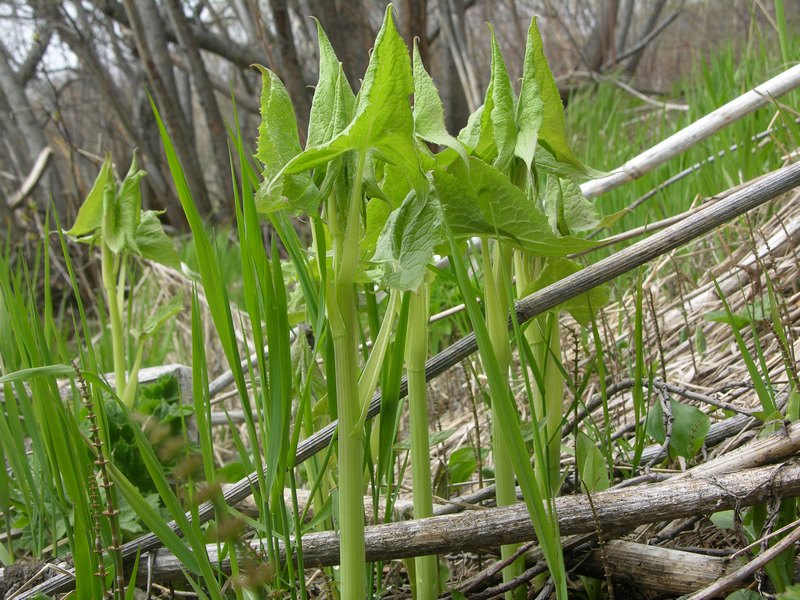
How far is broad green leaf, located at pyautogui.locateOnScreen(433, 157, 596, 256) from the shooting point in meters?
0.66

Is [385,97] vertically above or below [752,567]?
above

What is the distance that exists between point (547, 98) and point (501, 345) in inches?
9.8

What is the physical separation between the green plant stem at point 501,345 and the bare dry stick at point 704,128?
88 centimetres

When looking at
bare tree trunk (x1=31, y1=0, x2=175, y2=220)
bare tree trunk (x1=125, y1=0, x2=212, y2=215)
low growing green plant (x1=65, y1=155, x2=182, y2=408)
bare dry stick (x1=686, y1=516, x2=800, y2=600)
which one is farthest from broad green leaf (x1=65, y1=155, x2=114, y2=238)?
bare tree trunk (x1=31, y1=0, x2=175, y2=220)

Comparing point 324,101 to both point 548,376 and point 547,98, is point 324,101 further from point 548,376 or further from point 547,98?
point 548,376

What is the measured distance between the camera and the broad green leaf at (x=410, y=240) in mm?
627

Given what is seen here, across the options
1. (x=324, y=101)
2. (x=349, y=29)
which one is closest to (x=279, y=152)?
(x=324, y=101)

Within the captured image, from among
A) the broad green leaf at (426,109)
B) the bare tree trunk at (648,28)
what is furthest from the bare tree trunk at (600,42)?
the broad green leaf at (426,109)

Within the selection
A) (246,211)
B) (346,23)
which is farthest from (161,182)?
(246,211)

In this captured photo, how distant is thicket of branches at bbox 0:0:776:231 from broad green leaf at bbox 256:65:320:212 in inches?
78.2

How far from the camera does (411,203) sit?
66 cm

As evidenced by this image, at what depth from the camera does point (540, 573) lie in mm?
839

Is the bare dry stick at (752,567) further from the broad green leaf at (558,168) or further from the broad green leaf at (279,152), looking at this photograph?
the broad green leaf at (279,152)

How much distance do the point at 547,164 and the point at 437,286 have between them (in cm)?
174
